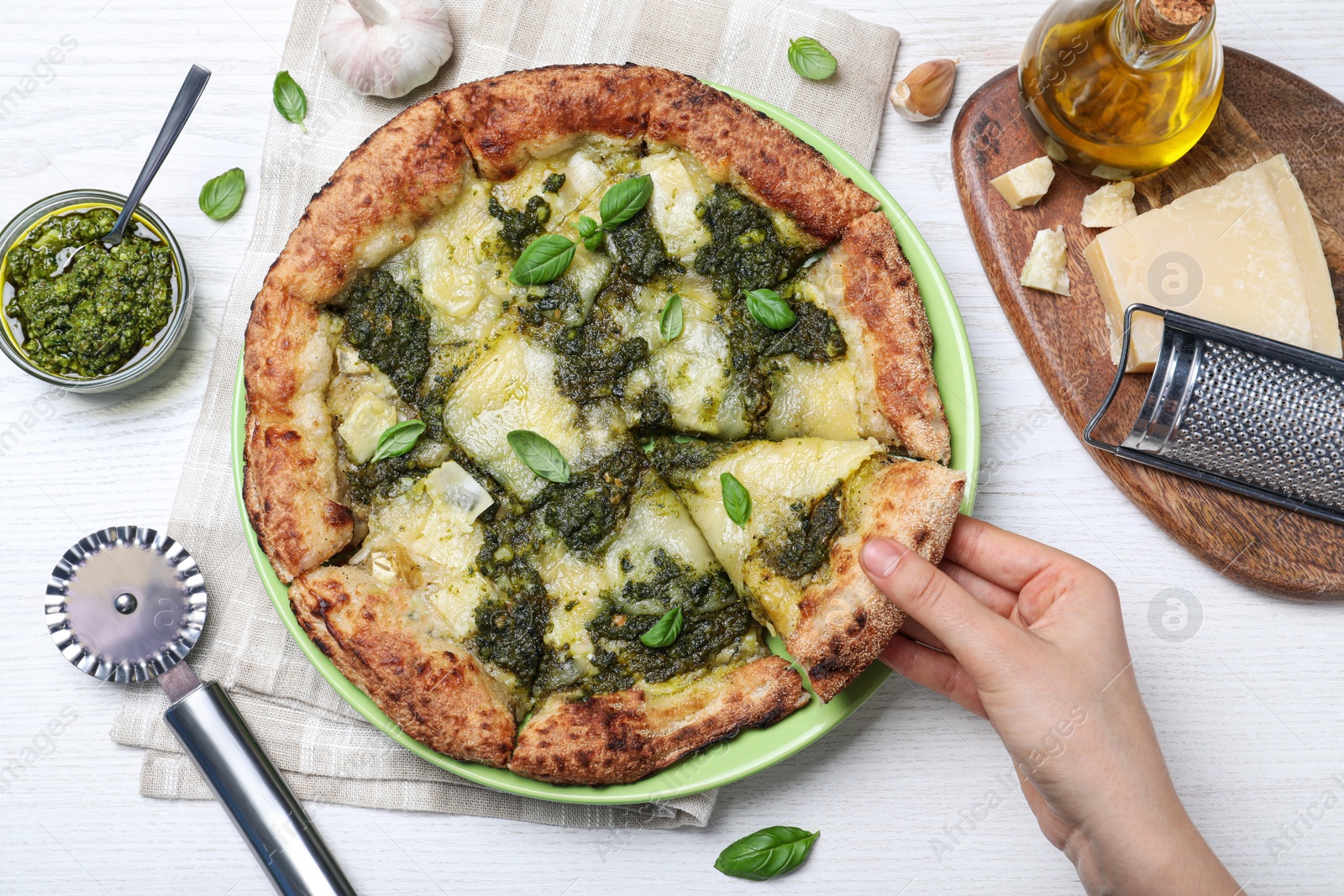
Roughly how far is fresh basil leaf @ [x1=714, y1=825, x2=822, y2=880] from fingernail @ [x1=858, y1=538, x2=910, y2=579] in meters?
1.53

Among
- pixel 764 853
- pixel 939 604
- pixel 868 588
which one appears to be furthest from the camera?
pixel 764 853

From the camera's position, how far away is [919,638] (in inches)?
142

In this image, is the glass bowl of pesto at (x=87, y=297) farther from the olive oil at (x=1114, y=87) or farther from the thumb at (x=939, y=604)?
the olive oil at (x=1114, y=87)

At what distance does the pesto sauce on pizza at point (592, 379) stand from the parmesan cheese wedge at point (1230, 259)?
1.41 metres

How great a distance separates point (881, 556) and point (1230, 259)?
7.28ft

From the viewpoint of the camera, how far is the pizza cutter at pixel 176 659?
12.3 ft

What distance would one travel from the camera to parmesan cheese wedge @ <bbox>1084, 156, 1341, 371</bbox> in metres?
3.83

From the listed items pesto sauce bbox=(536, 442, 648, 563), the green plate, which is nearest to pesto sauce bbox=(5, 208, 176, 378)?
the green plate

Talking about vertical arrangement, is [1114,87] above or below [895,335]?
above

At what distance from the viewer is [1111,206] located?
3.97 metres

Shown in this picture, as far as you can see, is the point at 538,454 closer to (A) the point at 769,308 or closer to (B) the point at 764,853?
(A) the point at 769,308

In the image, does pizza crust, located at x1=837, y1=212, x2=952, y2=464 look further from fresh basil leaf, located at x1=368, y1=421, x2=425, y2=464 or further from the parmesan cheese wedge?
fresh basil leaf, located at x1=368, y1=421, x2=425, y2=464

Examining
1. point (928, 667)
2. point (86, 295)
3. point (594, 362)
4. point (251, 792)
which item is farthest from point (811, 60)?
point (251, 792)

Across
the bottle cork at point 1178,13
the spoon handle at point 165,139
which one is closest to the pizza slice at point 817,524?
the bottle cork at point 1178,13
